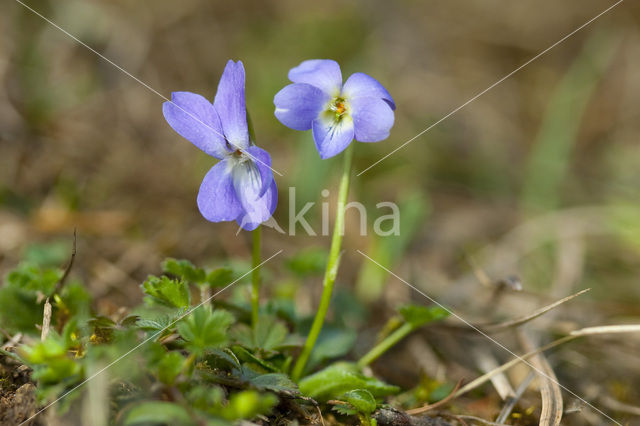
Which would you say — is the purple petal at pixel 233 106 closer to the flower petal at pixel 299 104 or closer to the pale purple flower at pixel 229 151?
the pale purple flower at pixel 229 151

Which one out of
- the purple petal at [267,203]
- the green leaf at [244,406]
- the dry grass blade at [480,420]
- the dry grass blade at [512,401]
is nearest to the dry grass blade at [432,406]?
the dry grass blade at [480,420]

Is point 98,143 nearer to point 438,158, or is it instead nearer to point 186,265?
point 186,265

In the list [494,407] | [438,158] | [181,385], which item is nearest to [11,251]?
[181,385]

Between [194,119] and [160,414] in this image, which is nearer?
[160,414]

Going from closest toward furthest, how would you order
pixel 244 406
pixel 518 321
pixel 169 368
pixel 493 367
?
pixel 244 406 → pixel 169 368 → pixel 518 321 → pixel 493 367

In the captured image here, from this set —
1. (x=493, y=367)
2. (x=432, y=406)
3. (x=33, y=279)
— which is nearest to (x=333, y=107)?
(x=432, y=406)

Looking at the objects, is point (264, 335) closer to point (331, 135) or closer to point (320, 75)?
point (331, 135)
